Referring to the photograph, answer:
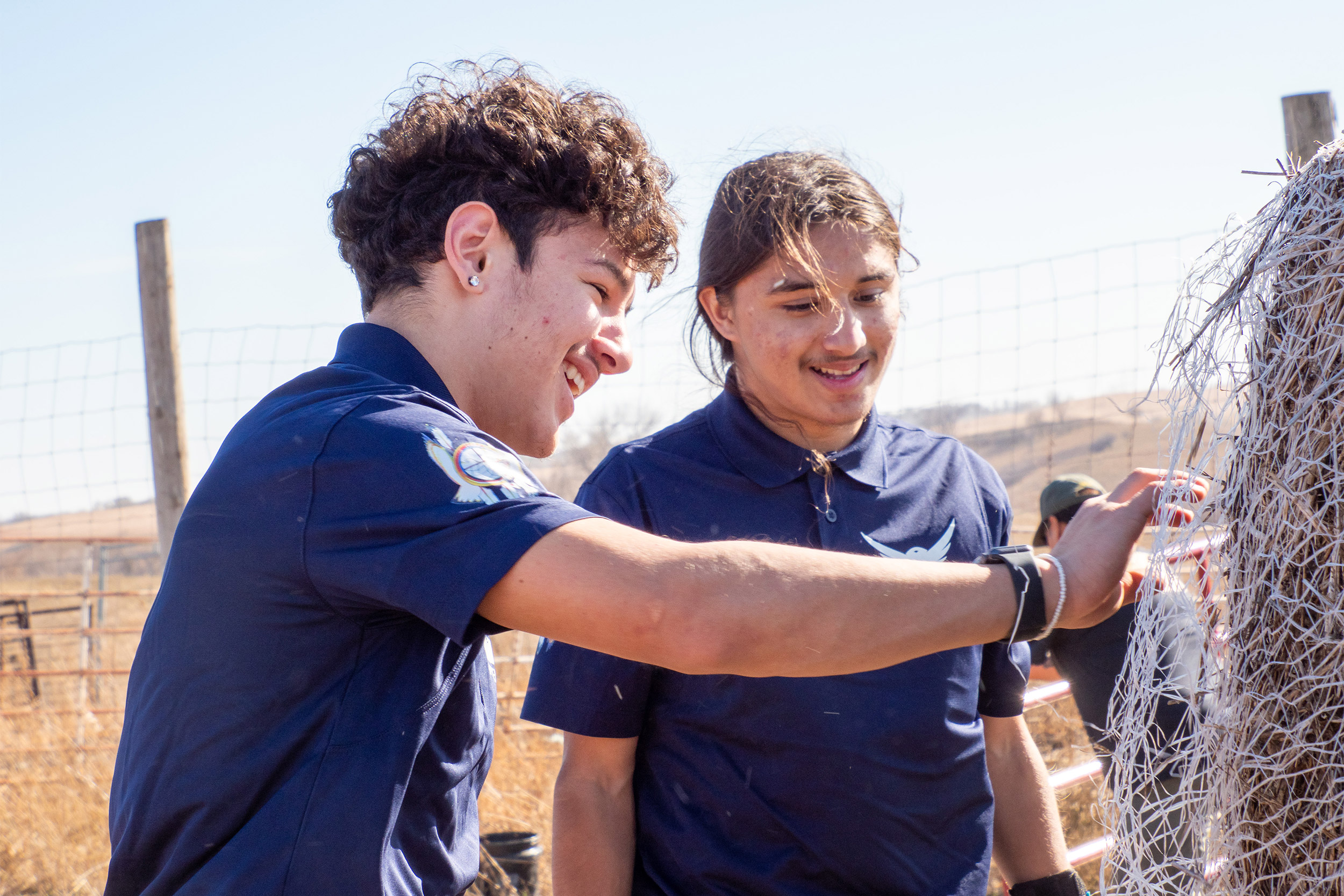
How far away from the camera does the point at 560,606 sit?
3.60 feet

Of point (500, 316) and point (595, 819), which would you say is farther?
point (595, 819)

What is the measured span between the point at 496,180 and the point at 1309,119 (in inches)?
114

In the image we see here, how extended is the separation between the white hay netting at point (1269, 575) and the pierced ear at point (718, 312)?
92cm

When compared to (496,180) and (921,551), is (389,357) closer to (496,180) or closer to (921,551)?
(496,180)

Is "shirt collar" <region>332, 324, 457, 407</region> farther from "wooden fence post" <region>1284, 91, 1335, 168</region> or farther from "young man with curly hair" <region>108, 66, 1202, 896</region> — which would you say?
"wooden fence post" <region>1284, 91, 1335, 168</region>

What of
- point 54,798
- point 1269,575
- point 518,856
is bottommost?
point 54,798

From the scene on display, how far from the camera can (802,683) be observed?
174 cm

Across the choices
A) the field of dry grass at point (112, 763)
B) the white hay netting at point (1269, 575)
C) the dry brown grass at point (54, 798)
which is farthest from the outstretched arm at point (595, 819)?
the dry brown grass at point (54, 798)

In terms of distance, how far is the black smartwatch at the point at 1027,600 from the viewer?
4.21 ft

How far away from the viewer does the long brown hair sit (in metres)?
1.95

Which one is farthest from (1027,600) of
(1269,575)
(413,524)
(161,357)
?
(161,357)

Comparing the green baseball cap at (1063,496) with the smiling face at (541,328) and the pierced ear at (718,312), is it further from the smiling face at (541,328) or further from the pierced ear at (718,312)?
the smiling face at (541,328)

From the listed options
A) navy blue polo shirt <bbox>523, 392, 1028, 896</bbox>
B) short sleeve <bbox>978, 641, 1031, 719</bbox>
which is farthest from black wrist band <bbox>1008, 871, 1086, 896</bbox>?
short sleeve <bbox>978, 641, 1031, 719</bbox>

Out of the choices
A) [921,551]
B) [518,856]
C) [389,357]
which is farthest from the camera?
[518,856]
